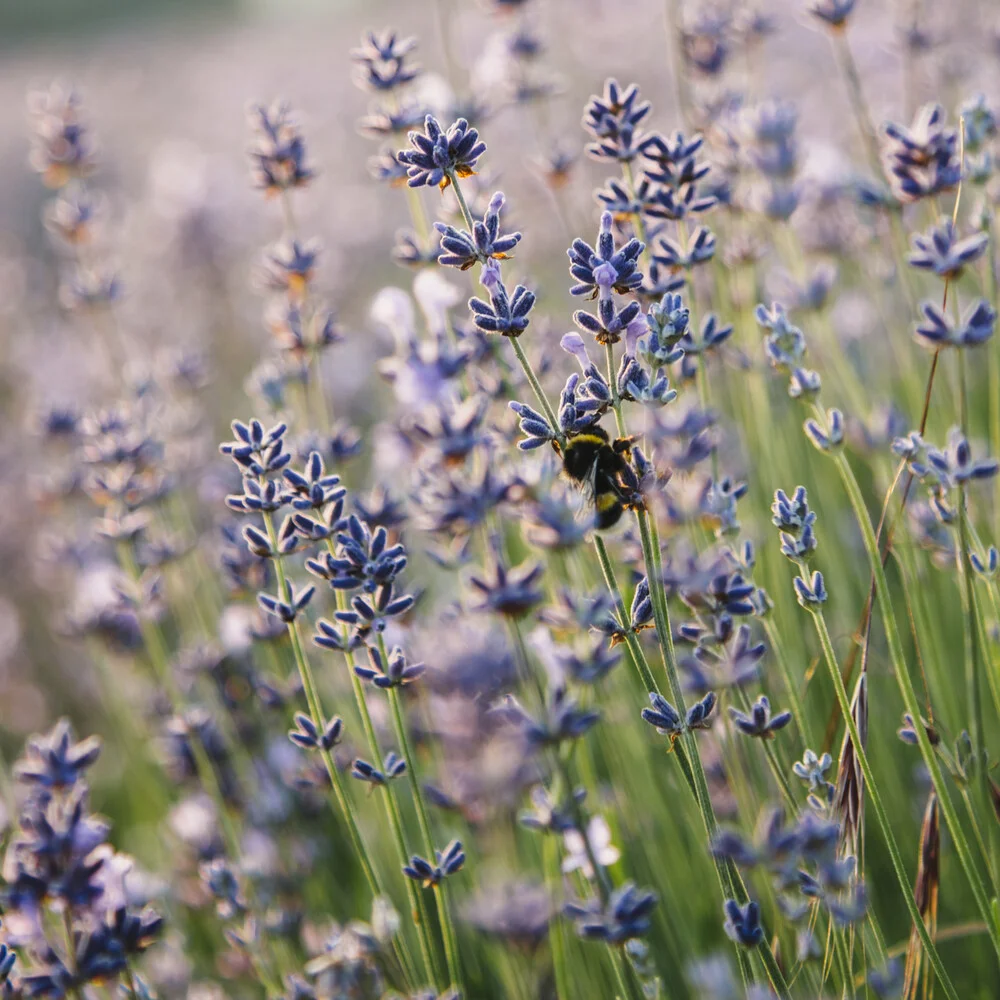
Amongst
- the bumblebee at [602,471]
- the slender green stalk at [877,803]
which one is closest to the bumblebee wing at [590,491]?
the bumblebee at [602,471]

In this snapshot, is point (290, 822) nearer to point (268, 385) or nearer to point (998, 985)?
point (268, 385)

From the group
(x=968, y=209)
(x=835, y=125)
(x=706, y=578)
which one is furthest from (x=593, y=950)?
(x=835, y=125)

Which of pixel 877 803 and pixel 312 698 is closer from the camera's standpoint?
pixel 877 803

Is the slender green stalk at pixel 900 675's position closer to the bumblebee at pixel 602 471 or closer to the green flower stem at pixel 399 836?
the bumblebee at pixel 602 471

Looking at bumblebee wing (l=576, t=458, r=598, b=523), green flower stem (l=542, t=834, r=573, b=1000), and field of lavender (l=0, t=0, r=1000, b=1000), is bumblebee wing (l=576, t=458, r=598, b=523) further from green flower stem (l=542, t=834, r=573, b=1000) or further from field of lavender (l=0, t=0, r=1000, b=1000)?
green flower stem (l=542, t=834, r=573, b=1000)

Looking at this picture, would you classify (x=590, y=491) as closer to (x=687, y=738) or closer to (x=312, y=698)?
(x=687, y=738)

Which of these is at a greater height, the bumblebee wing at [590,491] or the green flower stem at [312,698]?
the bumblebee wing at [590,491]

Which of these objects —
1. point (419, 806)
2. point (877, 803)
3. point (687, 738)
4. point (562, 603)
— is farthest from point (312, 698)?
point (877, 803)
